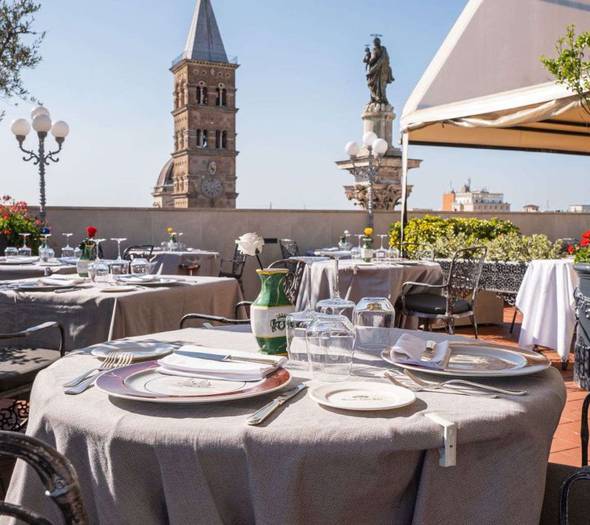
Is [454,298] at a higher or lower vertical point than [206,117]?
lower

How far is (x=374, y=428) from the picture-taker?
1.03 meters

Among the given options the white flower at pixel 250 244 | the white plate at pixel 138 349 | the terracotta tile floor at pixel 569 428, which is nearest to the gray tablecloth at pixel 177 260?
the terracotta tile floor at pixel 569 428

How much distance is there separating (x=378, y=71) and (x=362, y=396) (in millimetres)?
17048

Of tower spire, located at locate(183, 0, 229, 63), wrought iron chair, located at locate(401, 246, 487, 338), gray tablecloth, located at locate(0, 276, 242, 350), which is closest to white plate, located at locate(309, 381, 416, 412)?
gray tablecloth, located at locate(0, 276, 242, 350)

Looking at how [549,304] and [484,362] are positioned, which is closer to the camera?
[484,362]

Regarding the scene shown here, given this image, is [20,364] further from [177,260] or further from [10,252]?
[177,260]

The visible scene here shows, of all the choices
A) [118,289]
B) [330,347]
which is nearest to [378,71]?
[118,289]

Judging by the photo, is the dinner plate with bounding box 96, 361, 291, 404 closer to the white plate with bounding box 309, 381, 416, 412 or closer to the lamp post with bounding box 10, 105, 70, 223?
the white plate with bounding box 309, 381, 416, 412

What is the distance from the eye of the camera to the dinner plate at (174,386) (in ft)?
3.71

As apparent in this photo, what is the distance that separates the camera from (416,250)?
766 cm

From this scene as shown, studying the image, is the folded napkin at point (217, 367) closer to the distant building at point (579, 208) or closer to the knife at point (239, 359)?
the knife at point (239, 359)

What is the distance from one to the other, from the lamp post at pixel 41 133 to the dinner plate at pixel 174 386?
8253 mm

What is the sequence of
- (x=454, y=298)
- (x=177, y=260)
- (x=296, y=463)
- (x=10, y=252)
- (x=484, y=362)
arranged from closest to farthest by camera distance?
(x=296, y=463) → (x=484, y=362) → (x=454, y=298) → (x=10, y=252) → (x=177, y=260)

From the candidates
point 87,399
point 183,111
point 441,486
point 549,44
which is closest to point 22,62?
point 549,44
